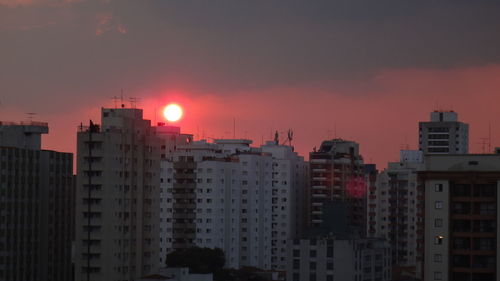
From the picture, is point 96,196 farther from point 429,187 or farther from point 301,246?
point 301,246

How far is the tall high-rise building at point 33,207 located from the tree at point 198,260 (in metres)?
25.5

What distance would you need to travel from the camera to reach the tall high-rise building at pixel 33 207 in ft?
435

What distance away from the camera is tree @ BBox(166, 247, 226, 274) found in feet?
543

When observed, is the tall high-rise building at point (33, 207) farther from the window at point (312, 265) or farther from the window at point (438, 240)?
the window at point (438, 240)

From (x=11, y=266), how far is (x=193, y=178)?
2097 inches

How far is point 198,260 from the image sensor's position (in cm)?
16750

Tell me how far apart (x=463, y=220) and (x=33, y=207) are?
5051cm

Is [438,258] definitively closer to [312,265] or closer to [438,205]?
[438,205]

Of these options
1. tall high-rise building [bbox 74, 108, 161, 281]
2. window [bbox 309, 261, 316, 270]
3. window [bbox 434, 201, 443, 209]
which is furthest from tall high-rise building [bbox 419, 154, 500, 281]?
window [bbox 309, 261, 316, 270]

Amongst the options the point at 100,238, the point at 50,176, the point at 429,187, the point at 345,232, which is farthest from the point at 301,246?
the point at 429,187

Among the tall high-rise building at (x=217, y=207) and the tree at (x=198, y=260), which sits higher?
the tall high-rise building at (x=217, y=207)

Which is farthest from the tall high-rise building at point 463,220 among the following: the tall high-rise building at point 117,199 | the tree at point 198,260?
the tree at point 198,260

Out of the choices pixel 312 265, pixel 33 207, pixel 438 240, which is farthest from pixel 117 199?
pixel 312 265

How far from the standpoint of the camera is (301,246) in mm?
152000
